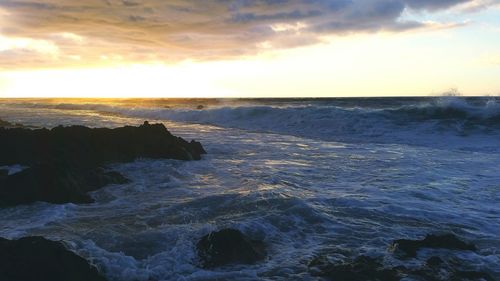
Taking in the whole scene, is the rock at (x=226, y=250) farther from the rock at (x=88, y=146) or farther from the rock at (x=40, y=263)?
the rock at (x=88, y=146)

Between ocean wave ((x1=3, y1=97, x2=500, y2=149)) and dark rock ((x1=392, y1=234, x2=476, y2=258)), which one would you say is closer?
dark rock ((x1=392, y1=234, x2=476, y2=258))

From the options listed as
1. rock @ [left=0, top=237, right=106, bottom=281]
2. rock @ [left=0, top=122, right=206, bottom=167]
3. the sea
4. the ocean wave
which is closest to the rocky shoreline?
rock @ [left=0, top=237, right=106, bottom=281]

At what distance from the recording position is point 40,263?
4484 millimetres

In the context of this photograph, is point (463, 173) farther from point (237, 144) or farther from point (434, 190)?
point (237, 144)

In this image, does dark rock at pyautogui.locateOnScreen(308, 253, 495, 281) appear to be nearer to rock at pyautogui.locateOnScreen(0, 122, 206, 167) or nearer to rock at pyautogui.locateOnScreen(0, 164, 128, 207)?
rock at pyautogui.locateOnScreen(0, 164, 128, 207)

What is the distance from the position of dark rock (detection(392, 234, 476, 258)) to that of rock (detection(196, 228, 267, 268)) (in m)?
1.60

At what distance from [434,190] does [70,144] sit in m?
7.99

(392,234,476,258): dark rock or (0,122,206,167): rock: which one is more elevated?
(0,122,206,167): rock

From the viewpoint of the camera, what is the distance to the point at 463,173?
11719mm

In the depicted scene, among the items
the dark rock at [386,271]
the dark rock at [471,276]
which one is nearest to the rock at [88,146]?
the dark rock at [386,271]

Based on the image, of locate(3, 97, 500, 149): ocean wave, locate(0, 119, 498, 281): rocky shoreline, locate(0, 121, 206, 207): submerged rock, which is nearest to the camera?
locate(0, 119, 498, 281): rocky shoreline

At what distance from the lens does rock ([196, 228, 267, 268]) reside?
542cm

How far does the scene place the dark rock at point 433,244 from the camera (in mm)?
5770

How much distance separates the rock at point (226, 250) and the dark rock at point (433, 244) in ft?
5.24
